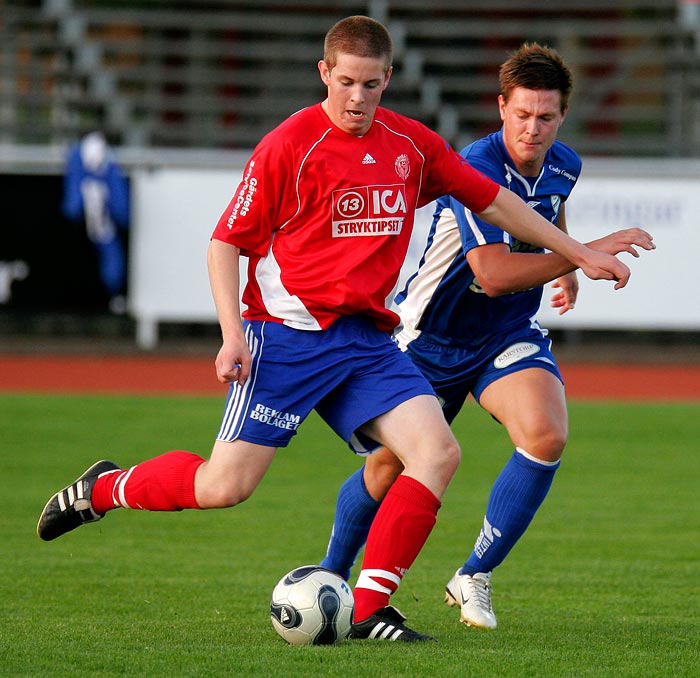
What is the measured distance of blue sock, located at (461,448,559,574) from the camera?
17.2 ft

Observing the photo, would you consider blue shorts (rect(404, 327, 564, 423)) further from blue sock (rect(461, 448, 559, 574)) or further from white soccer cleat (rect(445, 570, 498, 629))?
white soccer cleat (rect(445, 570, 498, 629))

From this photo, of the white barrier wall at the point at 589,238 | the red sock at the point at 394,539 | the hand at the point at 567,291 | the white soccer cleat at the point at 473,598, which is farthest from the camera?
the white barrier wall at the point at 589,238

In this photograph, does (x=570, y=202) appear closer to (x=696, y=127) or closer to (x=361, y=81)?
(x=696, y=127)

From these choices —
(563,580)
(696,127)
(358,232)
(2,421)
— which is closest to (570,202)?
(696,127)

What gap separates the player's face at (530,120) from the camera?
5.17 metres

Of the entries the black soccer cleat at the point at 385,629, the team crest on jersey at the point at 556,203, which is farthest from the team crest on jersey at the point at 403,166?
the black soccer cleat at the point at 385,629

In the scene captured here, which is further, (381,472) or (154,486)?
(381,472)

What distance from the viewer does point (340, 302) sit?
463 centimetres

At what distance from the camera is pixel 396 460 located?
548 cm

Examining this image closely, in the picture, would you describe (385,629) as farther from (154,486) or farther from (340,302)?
(340,302)

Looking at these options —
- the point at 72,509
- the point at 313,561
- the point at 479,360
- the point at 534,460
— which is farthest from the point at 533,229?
the point at 313,561

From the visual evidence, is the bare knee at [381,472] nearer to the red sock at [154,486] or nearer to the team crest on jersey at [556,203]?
the red sock at [154,486]

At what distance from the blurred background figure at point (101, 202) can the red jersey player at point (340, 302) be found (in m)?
11.9

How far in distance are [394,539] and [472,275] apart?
4.56 ft
